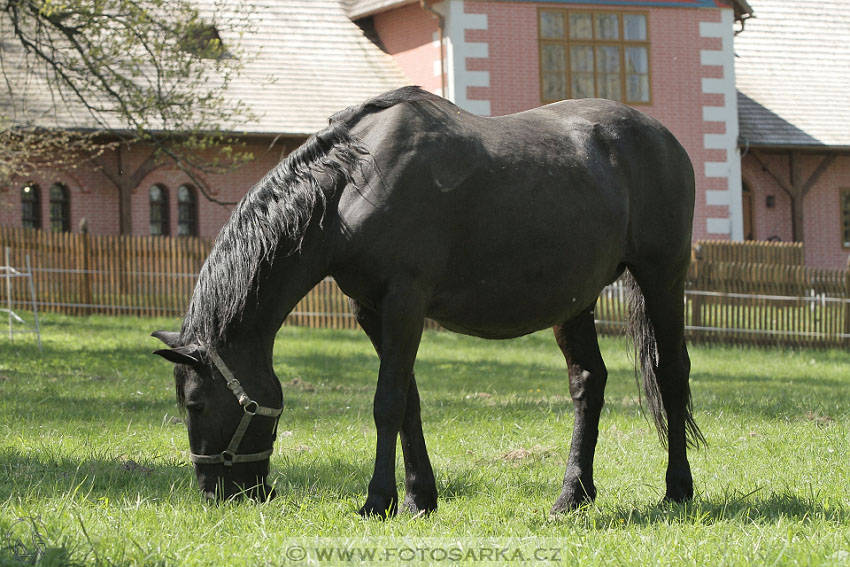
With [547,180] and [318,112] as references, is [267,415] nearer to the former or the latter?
[547,180]

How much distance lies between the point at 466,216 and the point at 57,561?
2261 millimetres

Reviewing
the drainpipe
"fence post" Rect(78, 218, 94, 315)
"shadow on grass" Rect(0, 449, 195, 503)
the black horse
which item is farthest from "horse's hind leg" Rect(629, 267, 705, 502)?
the drainpipe

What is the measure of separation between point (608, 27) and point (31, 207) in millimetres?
14028

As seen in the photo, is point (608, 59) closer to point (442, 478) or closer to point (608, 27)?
point (608, 27)

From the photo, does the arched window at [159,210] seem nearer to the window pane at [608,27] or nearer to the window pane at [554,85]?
the window pane at [554,85]

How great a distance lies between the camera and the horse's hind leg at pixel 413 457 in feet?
16.1

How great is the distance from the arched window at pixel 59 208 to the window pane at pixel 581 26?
12299 millimetres

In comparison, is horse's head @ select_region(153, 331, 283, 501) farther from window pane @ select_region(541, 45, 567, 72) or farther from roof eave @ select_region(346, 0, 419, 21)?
roof eave @ select_region(346, 0, 419, 21)

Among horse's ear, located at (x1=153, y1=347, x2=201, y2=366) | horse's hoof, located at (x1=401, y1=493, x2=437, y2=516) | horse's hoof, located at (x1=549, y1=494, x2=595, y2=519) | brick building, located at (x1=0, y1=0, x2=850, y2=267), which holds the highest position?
brick building, located at (x1=0, y1=0, x2=850, y2=267)

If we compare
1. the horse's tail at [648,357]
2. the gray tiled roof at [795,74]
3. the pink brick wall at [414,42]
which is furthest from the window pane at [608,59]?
the horse's tail at [648,357]

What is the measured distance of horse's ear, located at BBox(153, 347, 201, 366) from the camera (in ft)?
14.2

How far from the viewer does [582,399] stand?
5.46 meters

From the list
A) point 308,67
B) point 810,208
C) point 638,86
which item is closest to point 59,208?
point 308,67

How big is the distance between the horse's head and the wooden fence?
14793 mm
